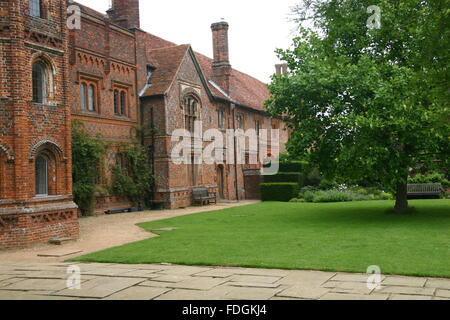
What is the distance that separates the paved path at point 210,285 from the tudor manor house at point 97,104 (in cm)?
492

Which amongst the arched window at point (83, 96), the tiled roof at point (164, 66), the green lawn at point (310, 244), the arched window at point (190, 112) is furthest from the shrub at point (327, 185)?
the arched window at point (83, 96)

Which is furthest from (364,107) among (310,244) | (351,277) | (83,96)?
(83,96)

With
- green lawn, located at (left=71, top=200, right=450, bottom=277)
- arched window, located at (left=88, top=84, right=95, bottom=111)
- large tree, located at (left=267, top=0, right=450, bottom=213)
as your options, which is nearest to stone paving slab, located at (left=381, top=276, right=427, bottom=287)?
green lawn, located at (left=71, top=200, right=450, bottom=277)

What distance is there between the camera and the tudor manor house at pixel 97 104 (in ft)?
42.0

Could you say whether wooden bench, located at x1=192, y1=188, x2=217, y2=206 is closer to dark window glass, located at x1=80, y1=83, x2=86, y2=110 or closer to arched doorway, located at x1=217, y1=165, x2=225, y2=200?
arched doorway, located at x1=217, y1=165, x2=225, y2=200

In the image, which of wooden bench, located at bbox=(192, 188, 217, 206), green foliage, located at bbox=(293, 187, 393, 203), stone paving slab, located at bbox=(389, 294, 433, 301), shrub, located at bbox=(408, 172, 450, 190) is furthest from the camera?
shrub, located at bbox=(408, 172, 450, 190)

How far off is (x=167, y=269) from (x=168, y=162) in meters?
16.3

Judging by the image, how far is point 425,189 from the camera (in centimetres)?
2578

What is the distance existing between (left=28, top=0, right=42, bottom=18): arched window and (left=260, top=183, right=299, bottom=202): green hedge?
18623 mm

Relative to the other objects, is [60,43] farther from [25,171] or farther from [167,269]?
[167,269]

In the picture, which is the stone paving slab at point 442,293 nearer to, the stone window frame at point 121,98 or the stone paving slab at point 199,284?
the stone paving slab at point 199,284

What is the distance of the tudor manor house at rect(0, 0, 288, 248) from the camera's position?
12.8m

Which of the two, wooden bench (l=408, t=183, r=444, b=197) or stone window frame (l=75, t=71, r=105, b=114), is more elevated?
stone window frame (l=75, t=71, r=105, b=114)
